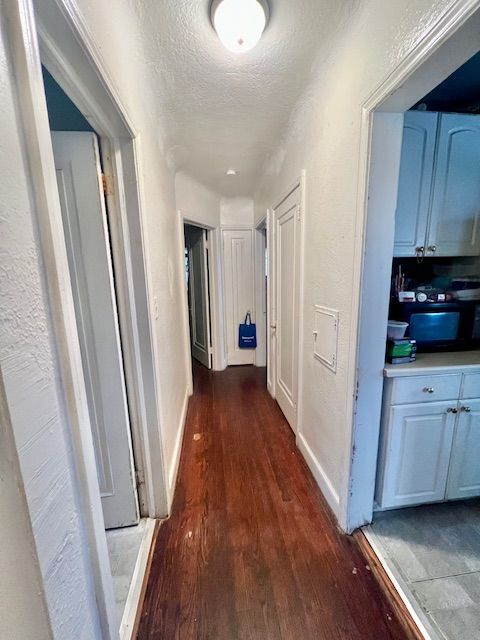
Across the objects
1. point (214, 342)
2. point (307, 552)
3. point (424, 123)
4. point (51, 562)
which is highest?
point (424, 123)

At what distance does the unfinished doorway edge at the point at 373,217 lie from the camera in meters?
0.77

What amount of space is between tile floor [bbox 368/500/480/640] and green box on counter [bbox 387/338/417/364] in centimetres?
88

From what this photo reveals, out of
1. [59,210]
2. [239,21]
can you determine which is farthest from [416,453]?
[239,21]

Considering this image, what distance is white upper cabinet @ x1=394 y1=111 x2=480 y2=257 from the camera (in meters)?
1.37

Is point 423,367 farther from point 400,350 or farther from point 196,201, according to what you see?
point 196,201

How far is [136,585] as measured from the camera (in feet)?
3.87

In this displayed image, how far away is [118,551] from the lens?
1.33 metres

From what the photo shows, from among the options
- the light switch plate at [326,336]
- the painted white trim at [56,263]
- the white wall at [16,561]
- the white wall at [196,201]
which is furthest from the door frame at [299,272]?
the white wall at [16,561]

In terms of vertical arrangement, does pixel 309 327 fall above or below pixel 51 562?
above

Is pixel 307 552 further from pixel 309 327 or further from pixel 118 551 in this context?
pixel 309 327

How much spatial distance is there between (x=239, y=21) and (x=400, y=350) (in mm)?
1567

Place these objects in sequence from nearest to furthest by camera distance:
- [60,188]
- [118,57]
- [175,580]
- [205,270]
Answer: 1. [118,57]
2. [60,188]
3. [175,580]
4. [205,270]

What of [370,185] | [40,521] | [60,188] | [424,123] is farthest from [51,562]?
[424,123]

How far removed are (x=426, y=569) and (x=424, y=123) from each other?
83.4 inches
